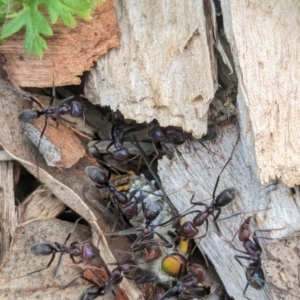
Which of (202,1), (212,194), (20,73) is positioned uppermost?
(202,1)

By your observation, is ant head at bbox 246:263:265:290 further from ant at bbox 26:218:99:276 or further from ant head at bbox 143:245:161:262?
ant at bbox 26:218:99:276

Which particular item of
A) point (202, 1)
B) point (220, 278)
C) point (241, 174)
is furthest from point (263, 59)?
point (220, 278)

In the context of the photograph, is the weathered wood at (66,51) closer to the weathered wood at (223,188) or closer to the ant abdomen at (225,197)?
the weathered wood at (223,188)

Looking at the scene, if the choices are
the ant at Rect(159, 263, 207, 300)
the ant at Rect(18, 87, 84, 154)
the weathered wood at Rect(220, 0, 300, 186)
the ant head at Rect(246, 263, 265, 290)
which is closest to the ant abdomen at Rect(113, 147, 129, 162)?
the ant at Rect(18, 87, 84, 154)

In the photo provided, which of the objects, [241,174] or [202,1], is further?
[241,174]

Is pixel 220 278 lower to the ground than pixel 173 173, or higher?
lower

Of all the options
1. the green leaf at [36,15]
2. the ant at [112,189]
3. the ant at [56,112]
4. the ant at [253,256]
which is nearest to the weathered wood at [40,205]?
the ant at [112,189]

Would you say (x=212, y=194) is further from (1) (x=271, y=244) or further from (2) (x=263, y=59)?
(2) (x=263, y=59)
